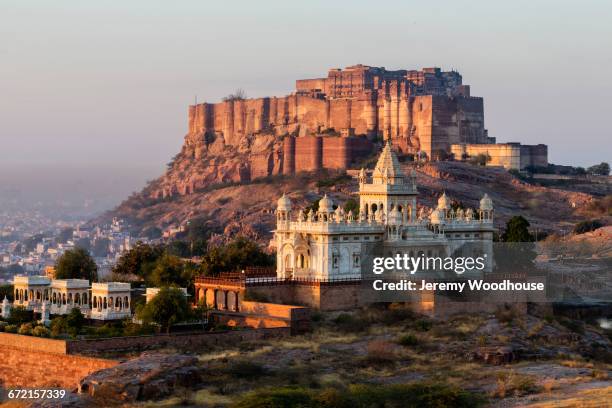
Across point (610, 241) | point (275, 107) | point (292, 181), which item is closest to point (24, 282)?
point (610, 241)

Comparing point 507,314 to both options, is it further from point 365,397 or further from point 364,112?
point 364,112

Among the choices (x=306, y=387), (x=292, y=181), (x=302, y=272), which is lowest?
(x=306, y=387)

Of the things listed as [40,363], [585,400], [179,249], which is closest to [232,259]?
[40,363]

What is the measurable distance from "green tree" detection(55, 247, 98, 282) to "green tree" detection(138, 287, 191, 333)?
13.4 meters

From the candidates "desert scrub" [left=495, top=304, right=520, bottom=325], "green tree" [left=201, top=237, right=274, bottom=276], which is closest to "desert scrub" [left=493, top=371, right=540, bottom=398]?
"desert scrub" [left=495, top=304, right=520, bottom=325]

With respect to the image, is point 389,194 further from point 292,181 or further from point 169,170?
point 169,170

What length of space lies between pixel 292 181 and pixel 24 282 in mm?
61630

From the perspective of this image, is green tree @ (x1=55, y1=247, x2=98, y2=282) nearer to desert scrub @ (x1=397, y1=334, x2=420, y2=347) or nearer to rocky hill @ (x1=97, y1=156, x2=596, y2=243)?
desert scrub @ (x1=397, y1=334, x2=420, y2=347)

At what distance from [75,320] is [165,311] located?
4023 millimetres

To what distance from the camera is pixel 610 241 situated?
106 meters

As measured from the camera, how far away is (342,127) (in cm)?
14275

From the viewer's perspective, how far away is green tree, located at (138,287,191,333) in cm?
6594

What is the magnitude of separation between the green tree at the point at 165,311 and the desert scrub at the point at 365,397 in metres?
9.74

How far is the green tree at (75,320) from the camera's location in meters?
66.4
